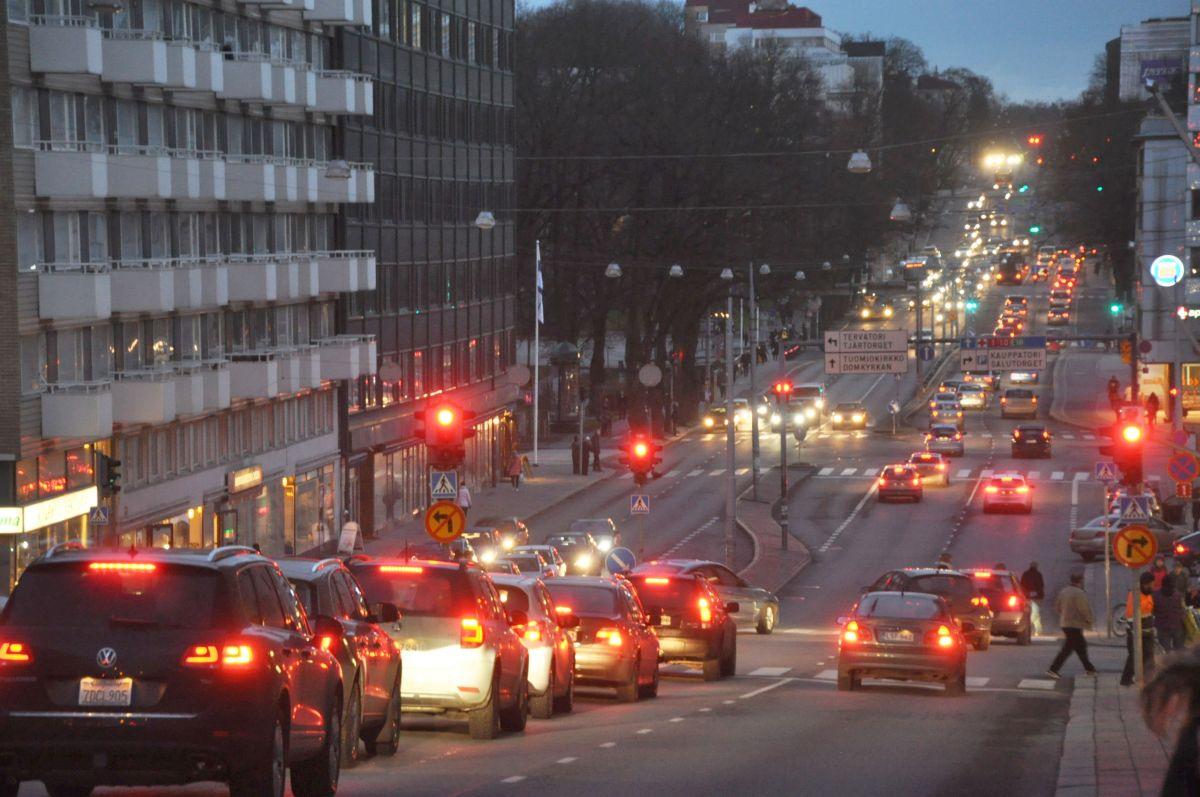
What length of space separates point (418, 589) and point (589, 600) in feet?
22.0

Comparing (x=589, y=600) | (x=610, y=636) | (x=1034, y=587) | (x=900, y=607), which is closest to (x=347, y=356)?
(x=1034, y=587)

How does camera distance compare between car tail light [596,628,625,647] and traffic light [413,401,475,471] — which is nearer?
car tail light [596,628,625,647]

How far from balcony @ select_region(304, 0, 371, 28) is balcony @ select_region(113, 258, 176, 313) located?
13.7 m

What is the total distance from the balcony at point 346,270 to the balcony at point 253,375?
6060 millimetres

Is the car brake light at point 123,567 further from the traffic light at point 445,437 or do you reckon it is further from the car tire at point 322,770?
the traffic light at point 445,437

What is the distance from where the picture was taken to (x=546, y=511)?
71.4 meters

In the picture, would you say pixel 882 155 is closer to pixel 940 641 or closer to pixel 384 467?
pixel 384 467

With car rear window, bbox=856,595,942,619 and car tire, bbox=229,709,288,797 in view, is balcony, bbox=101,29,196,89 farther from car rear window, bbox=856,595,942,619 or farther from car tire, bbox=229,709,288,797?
car tire, bbox=229,709,288,797

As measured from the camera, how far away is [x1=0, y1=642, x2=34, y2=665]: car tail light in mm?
12359

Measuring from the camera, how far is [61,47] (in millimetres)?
42906

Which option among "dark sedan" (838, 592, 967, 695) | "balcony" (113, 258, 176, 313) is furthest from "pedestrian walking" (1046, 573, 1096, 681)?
"balcony" (113, 258, 176, 313)

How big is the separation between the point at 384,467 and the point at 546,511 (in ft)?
20.3

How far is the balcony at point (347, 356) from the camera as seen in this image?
200 feet

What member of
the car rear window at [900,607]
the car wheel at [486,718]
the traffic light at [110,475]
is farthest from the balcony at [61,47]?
the car wheel at [486,718]
